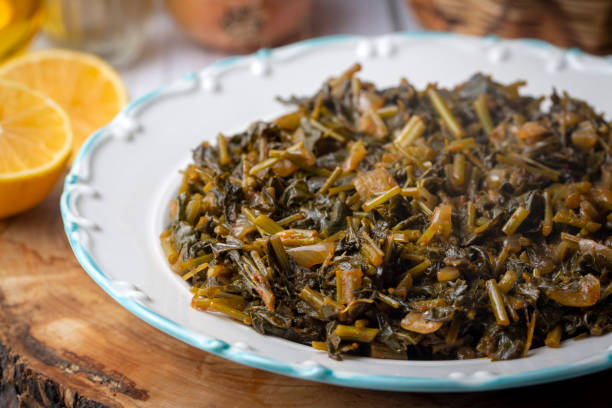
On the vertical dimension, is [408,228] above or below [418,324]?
above

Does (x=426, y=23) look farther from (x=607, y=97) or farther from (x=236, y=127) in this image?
(x=236, y=127)

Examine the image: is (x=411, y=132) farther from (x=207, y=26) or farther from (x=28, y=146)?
(x=207, y=26)

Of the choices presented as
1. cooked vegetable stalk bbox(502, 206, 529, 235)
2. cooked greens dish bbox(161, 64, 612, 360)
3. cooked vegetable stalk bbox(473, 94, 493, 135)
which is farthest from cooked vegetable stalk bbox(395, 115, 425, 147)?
cooked vegetable stalk bbox(502, 206, 529, 235)

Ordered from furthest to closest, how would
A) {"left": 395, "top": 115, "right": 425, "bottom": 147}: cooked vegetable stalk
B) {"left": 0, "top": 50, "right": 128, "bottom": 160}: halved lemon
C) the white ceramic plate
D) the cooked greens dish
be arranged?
1. {"left": 0, "top": 50, "right": 128, "bottom": 160}: halved lemon
2. {"left": 395, "top": 115, "right": 425, "bottom": 147}: cooked vegetable stalk
3. the cooked greens dish
4. the white ceramic plate

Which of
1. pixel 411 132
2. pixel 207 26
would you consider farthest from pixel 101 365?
pixel 207 26

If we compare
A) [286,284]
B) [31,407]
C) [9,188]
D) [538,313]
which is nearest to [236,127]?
[9,188]

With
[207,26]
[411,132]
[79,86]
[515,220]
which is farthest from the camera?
[207,26]

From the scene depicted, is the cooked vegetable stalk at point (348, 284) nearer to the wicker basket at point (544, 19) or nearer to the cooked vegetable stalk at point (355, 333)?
the cooked vegetable stalk at point (355, 333)

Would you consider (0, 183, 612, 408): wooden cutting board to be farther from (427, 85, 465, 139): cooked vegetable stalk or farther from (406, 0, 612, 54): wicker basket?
(406, 0, 612, 54): wicker basket

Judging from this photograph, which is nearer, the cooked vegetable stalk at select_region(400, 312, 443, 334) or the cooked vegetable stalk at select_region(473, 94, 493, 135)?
the cooked vegetable stalk at select_region(400, 312, 443, 334)
